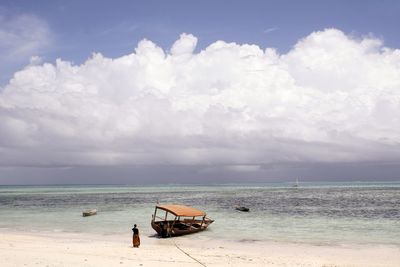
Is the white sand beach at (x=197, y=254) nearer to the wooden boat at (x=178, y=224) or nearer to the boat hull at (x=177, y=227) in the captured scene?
the boat hull at (x=177, y=227)

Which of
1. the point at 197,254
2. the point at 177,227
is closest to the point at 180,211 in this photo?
the point at 177,227

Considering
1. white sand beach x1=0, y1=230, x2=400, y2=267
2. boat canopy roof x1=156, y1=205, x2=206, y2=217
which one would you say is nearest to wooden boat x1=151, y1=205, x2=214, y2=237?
boat canopy roof x1=156, y1=205, x2=206, y2=217

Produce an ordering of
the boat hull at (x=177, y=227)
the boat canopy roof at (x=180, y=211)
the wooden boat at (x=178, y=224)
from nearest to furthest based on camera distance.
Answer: the boat hull at (x=177, y=227)
the wooden boat at (x=178, y=224)
the boat canopy roof at (x=180, y=211)

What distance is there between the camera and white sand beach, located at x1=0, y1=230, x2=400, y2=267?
20.8 meters

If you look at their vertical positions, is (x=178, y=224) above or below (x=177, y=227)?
above

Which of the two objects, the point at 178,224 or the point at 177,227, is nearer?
the point at 177,227

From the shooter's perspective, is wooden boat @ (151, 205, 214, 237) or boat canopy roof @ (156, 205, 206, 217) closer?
wooden boat @ (151, 205, 214, 237)

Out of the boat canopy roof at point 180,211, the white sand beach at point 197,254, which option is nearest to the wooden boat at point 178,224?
the boat canopy roof at point 180,211

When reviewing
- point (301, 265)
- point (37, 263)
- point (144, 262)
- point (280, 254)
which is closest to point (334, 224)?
point (280, 254)

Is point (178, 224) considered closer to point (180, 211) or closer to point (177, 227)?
point (177, 227)

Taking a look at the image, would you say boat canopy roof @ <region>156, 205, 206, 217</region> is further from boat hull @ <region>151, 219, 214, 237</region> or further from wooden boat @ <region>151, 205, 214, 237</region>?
boat hull @ <region>151, 219, 214, 237</region>

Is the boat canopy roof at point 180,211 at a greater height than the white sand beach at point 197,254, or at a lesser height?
greater

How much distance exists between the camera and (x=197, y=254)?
25.3 m

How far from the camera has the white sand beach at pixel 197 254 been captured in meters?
20.8
